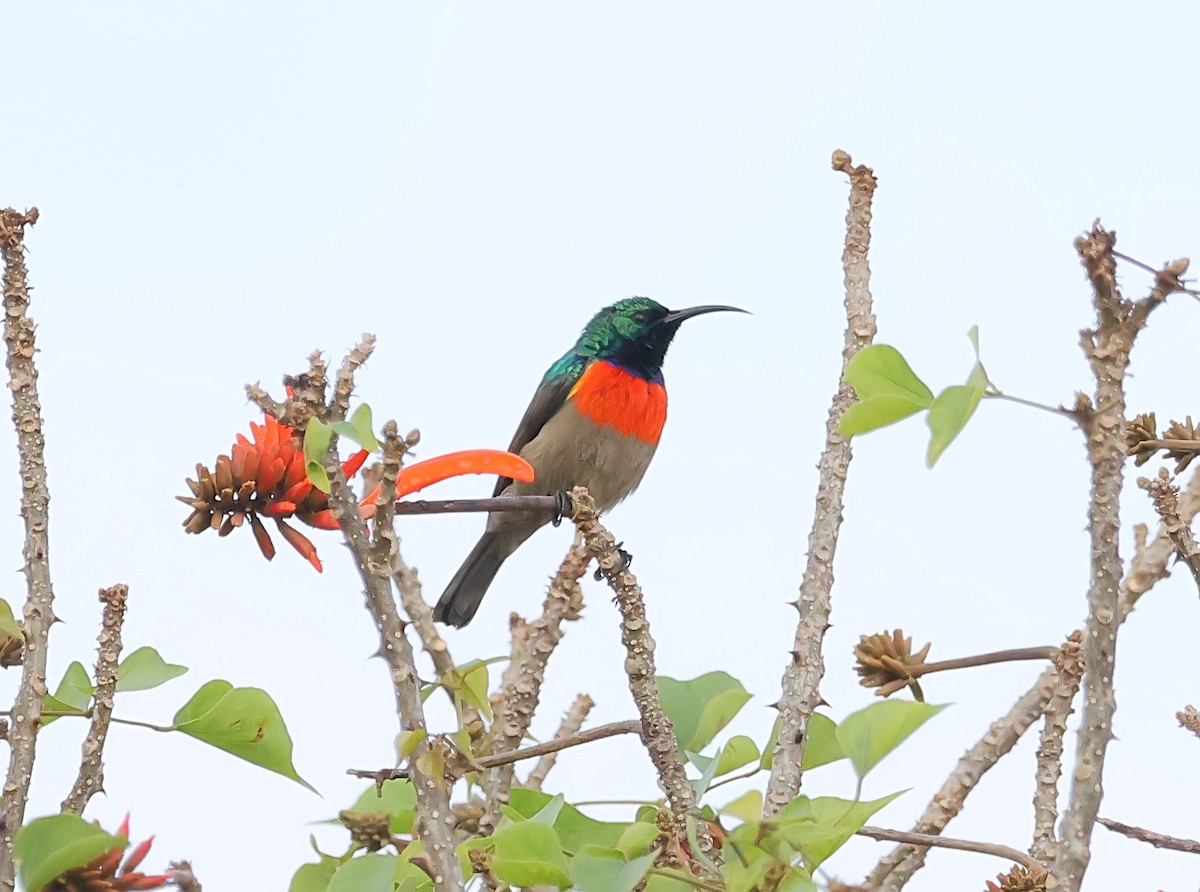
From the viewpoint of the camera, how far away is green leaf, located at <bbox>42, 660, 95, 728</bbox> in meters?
2.57

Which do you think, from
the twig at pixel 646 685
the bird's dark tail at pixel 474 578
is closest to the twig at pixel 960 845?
the twig at pixel 646 685

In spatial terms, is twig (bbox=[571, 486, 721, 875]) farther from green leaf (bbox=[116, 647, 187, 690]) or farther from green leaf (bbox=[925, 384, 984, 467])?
green leaf (bbox=[116, 647, 187, 690])

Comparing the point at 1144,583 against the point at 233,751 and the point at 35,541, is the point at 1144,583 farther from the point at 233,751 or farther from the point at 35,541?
the point at 35,541

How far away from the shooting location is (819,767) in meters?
2.74

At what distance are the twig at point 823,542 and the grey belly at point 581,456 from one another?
3.27m

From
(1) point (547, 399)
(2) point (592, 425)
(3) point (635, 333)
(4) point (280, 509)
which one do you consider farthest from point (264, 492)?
(3) point (635, 333)

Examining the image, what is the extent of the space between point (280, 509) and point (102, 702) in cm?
44

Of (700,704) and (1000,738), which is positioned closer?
(700,704)

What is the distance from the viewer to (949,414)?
1.88 metres

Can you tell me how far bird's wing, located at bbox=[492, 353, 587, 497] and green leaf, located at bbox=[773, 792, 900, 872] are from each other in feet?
16.7

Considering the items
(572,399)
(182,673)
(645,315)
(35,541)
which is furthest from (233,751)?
(645,315)

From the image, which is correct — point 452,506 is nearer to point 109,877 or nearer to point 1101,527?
point 109,877

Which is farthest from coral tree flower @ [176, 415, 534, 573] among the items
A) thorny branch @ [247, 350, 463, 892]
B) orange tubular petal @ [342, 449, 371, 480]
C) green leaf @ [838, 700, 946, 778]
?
green leaf @ [838, 700, 946, 778]

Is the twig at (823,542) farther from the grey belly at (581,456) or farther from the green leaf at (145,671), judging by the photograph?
the grey belly at (581,456)
